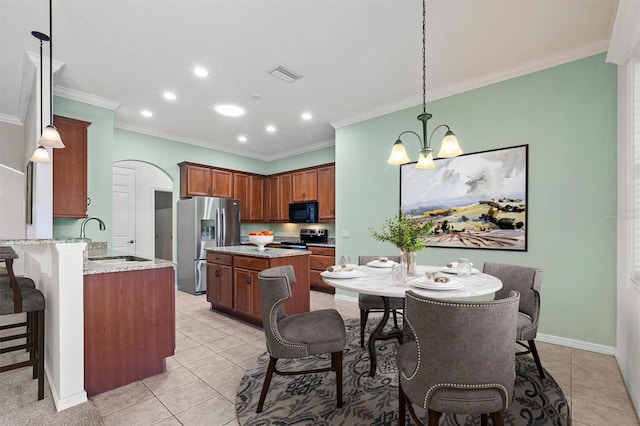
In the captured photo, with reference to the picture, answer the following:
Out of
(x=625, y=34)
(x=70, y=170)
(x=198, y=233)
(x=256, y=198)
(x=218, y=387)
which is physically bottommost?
(x=218, y=387)

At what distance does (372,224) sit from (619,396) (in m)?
2.92

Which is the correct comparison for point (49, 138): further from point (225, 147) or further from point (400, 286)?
point (225, 147)

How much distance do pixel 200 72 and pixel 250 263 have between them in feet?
7.20

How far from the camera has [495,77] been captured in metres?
3.32

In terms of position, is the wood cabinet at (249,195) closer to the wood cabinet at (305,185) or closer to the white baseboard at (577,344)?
the wood cabinet at (305,185)

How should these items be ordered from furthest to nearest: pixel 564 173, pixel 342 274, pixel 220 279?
pixel 220 279 → pixel 564 173 → pixel 342 274

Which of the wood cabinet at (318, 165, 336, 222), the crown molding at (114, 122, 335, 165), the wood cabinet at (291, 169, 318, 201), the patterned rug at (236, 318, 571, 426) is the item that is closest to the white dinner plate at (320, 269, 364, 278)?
the patterned rug at (236, 318, 571, 426)

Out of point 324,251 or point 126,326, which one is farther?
point 324,251

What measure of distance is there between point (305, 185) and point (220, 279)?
2812 millimetres

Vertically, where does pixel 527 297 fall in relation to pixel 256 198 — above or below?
below

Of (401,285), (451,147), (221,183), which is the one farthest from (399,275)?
(221,183)

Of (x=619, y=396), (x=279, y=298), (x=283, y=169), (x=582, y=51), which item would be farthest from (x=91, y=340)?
(x=283, y=169)

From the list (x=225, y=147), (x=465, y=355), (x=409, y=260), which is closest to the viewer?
(x=465, y=355)

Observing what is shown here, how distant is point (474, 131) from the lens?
349 centimetres
